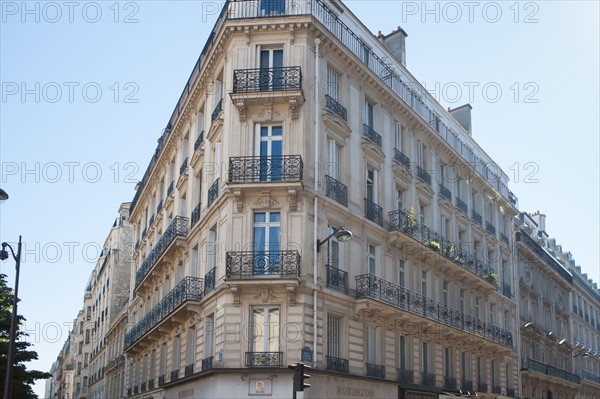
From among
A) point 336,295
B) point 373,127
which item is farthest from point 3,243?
point 373,127

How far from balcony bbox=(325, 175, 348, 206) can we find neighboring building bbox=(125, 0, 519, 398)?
0.11m

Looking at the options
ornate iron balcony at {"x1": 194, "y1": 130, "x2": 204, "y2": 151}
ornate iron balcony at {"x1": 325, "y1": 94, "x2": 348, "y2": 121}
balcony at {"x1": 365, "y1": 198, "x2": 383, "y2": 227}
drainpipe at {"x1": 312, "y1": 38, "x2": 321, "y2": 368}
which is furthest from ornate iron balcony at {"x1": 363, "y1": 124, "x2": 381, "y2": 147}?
ornate iron balcony at {"x1": 194, "y1": 130, "x2": 204, "y2": 151}

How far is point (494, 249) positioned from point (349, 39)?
17148 mm

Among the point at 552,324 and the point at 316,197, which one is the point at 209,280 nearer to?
the point at 316,197

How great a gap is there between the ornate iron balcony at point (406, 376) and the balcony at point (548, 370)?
1522 cm

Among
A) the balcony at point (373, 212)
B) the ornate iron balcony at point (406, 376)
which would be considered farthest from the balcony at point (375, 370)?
the balcony at point (373, 212)

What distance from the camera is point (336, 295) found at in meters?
22.8

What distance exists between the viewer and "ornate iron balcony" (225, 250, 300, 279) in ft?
70.2

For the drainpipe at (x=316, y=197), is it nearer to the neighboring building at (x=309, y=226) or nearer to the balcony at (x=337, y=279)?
the neighboring building at (x=309, y=226)

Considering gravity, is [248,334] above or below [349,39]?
below

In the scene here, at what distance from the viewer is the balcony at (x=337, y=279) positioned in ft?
74.8

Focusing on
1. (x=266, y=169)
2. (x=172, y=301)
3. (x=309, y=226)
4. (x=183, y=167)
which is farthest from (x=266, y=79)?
(x=172, y=301)

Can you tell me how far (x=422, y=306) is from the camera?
28.2 metres

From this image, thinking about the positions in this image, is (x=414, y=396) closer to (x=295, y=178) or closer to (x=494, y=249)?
(x=295, y=178)
